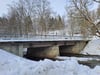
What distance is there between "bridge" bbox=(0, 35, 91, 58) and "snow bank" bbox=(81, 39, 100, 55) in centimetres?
137

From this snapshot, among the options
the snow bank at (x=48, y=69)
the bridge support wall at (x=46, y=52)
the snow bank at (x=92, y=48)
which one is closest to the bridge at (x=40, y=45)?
the bridge support wall at (x=46, y=52)

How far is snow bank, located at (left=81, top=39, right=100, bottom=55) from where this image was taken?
43969mm

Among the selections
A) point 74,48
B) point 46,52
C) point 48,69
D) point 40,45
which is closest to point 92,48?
point 74,48

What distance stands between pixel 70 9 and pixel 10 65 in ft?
33.7

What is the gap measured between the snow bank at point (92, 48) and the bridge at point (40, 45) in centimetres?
137

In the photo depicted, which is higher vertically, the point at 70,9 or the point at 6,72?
the point at 70,9

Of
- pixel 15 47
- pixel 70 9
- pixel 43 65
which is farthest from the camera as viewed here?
pixel 15 47

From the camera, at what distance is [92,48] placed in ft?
152

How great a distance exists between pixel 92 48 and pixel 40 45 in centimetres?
1278

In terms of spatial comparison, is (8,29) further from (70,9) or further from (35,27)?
(70,9)

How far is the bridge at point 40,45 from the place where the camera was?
32500 millimetres

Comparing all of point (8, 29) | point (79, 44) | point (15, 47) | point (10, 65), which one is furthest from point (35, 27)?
point (10, 65)

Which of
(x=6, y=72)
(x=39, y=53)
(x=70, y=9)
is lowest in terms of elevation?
(x=39, y=53)

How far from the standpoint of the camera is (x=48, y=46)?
4247cm
